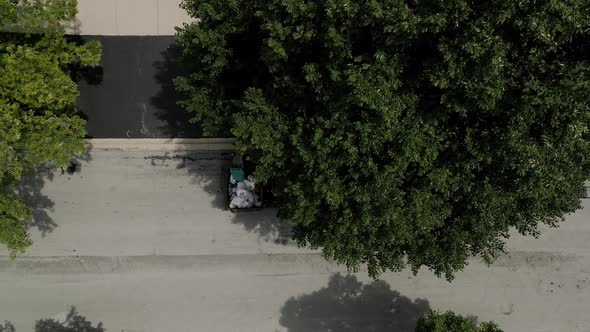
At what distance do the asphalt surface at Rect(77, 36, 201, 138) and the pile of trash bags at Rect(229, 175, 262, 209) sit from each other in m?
3.83

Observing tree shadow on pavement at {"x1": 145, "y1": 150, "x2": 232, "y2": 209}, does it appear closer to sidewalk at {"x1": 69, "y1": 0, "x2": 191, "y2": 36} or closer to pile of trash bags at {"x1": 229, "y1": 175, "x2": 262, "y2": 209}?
pile of trash bags at {"x1": 229, "y1": 175, "x2": 262, "y2": 209}


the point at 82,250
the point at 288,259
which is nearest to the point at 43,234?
the point at 82,250

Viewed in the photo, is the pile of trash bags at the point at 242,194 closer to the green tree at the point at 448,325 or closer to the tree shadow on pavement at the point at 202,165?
the tree shadow on pavement at the point at 202,165

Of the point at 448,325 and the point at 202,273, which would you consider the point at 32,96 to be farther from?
the point at 448,325

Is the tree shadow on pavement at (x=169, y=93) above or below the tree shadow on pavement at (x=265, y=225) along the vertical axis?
above

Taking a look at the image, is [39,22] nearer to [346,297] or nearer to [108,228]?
[108,228]

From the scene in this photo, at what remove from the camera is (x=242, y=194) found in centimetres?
2012

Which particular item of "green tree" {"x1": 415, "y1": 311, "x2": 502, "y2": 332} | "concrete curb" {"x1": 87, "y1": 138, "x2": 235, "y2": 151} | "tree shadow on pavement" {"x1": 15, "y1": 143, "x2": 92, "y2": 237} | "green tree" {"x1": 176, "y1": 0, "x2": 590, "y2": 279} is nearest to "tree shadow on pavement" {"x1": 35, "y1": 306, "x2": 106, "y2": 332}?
"tree shadow on pavement" {"x1": 15, "y1": 143, "x2": 92, "y2": 237}

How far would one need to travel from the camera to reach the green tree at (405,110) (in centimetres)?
1099

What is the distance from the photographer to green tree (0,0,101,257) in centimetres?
1405

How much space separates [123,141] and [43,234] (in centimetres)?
560

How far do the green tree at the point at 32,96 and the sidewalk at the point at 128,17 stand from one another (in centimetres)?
377

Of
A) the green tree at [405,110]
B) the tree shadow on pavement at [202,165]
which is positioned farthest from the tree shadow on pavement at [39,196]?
the green tree at [405,110]

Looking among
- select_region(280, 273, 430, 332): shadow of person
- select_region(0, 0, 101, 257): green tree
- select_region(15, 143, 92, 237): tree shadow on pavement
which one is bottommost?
select_region(280, 273, 430, 332): shadow of person
